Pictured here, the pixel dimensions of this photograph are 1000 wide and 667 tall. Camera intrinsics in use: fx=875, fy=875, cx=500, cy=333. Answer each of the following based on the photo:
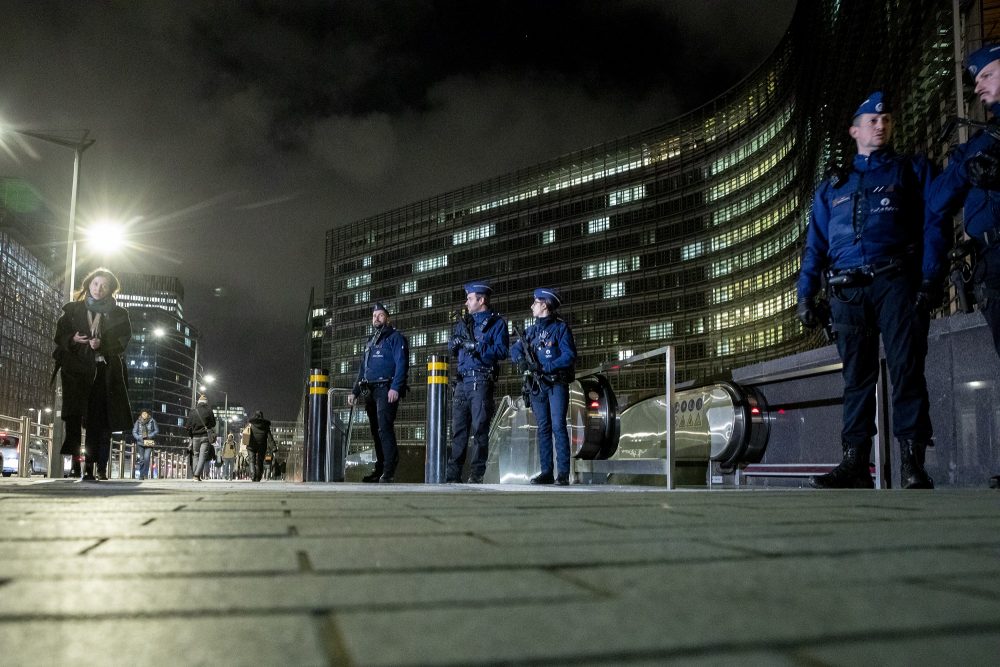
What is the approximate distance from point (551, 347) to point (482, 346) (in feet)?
3.56

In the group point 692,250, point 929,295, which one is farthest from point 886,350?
point 692,250

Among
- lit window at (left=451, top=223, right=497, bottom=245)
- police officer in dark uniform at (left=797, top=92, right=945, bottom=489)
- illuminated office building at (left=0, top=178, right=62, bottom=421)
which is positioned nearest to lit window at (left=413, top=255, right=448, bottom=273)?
lit window at (left=451, top=223, right=497, bottom=245)

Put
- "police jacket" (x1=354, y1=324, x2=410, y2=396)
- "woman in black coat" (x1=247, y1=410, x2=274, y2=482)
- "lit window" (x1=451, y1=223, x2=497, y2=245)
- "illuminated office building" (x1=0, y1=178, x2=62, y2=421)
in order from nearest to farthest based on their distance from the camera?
"police jacket" (x1=354, y1=324, x2=410, y2=396), "woman in black coat" (x1=247, y1=410, x2=274, y2=482), "lit window" (x1=451, y1=223, x2=497, y2=245), "illuminated office building" (x1=0, y1=178, x2=62, y2=421)

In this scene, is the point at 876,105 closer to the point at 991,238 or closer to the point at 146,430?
the point at 991,238

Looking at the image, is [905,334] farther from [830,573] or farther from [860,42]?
[860,42]

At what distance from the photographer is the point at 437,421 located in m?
11.5

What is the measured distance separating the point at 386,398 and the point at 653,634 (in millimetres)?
9639

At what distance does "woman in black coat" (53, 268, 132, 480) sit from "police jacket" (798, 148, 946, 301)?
6.15 m

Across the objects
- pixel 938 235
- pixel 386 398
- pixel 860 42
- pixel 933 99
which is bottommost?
pixel 386 398

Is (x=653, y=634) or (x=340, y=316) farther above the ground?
(x=340, y=316)

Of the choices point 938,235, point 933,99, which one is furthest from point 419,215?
point 938,235

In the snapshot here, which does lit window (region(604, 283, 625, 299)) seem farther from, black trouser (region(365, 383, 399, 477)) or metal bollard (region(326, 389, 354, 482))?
black trouser (region(365, 383, 399, 477))

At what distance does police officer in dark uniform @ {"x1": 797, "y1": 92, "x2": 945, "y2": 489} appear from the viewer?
5.57 meters

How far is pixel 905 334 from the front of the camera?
5617 millimetres
